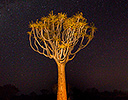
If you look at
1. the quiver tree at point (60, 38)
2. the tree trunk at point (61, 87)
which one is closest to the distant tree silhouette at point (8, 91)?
the quiver tree at point (60, 38)

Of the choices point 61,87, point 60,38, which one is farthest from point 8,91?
point 60,38

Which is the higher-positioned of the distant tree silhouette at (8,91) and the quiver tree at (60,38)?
the quiver tree at (60,38)

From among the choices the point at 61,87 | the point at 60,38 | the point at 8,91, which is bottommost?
the point at 61,87

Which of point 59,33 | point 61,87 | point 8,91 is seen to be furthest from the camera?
point 8,91

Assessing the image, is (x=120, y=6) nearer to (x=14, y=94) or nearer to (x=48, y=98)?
(x=48, y=98)

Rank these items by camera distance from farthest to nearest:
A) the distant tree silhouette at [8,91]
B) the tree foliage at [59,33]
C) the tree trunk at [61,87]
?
1. the distant tree silhouette at [8,91]
2. the tree foliage at [59,33]
3. the tree trunk at [61,87]

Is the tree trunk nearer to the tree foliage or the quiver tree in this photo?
the quiver tree

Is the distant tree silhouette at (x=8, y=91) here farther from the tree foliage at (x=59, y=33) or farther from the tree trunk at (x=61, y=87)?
the tree trunk at (x=61, y=87)

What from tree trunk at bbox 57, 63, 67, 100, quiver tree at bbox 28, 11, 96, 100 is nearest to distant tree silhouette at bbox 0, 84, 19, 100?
quiver tree at bbox 28, 11, 96, 100

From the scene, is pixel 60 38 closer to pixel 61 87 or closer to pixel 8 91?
pixel 61 87

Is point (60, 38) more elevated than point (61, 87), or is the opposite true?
point (60, 38)

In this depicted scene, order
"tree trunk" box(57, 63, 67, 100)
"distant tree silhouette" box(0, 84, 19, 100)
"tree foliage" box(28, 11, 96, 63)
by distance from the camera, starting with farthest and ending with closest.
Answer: "distant tree silhouette" box(0, 84, 19, 100) → "tree foliage" box(28, 11, 96, 63) → "tree trunk" box(57, 63, 67, 100)

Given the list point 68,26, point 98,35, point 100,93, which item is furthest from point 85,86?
point 68,26

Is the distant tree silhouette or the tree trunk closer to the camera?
the tree trunk
